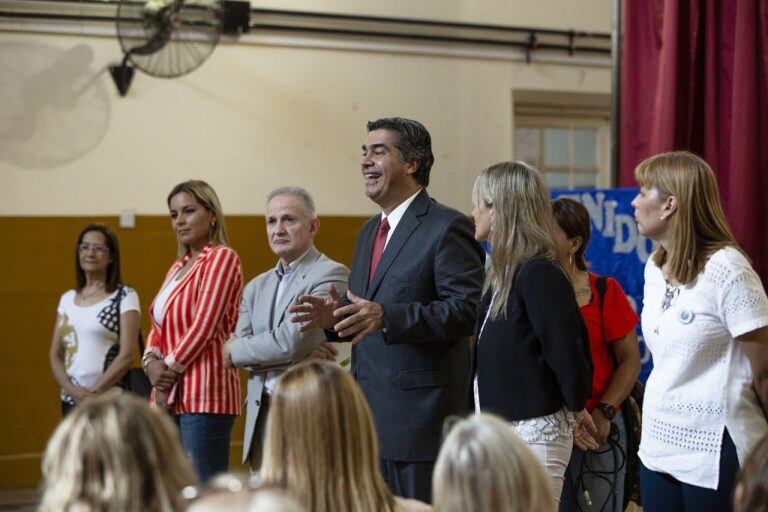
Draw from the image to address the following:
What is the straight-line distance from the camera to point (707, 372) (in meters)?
2.18

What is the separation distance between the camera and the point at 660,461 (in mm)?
2246

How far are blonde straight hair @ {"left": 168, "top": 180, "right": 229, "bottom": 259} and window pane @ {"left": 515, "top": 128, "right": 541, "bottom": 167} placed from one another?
3289 mm

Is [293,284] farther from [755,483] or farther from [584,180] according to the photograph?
[584,180]

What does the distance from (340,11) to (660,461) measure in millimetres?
4328

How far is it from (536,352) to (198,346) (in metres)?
1.39

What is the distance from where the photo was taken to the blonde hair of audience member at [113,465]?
1.32 m

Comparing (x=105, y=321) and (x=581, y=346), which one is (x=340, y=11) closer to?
(x=105, y=321)

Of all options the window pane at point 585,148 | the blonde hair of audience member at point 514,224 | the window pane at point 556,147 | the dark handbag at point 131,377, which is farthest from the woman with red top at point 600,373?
the window pane at point 585,148

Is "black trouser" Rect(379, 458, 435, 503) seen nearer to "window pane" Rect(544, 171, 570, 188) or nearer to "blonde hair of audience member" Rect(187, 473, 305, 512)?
"blonde hair of audience member" Rect(187, 473, 305, 512)

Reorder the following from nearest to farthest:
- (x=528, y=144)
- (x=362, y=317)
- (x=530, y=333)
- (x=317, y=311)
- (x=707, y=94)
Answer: (x=530, y=333), (x=362, y=317), (x=317, y=311), (x=707, y=94), (x=528, y=144)

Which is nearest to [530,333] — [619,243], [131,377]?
[619,243]

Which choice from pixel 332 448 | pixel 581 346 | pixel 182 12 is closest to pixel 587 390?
pixel 581 346

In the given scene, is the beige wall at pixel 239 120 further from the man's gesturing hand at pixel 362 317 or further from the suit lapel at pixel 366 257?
the man's gesturing hand at pixel 362 317

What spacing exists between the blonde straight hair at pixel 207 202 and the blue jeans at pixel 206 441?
648 millimetres
